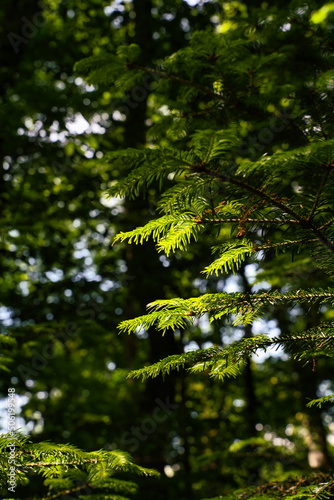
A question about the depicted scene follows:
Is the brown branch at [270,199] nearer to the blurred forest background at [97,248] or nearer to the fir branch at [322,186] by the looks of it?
the fir branch at [322,186]

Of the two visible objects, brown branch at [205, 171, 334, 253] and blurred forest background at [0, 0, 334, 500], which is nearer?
brown branch at [205, 171, 334, 253]

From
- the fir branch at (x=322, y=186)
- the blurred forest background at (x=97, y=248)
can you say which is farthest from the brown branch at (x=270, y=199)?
the blurred forest background at (x=97, y=248)

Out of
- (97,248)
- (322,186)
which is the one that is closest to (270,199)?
(322,186)

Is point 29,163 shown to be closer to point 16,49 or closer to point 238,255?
point 16,49

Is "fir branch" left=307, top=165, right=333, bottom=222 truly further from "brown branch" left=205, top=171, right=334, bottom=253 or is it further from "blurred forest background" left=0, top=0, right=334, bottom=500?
"blurred forest background" left=0, top=0, right=334, bottom=500

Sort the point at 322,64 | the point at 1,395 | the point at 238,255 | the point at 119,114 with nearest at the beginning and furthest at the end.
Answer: the point at 238,255
the point at 322,64
the point at 1,395
the point at 119,114

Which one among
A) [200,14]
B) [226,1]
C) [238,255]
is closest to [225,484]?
[238,255]

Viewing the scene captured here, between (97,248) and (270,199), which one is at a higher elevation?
(97,248)

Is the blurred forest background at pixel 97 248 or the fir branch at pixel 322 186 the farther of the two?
the blurred forest background at pixel 97 248

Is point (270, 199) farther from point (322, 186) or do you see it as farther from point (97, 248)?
point (97, 248)

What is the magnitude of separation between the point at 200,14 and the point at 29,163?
147 inches

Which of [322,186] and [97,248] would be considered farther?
[97,248]

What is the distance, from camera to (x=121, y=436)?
5375 millimetres

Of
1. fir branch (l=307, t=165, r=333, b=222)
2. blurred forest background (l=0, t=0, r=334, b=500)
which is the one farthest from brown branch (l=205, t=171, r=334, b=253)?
blurred forest background (l=0, t=0, r=334, b=500)
